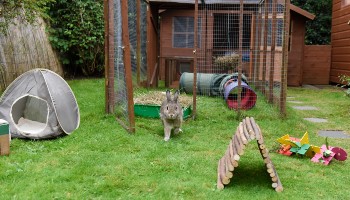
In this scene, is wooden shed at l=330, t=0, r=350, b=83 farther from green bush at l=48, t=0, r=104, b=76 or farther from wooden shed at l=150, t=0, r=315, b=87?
green bush at l=48, t=0, r=104, b=76

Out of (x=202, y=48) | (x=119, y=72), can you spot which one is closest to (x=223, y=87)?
(x=202, y=48)

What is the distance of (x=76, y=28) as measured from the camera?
10.7 meters

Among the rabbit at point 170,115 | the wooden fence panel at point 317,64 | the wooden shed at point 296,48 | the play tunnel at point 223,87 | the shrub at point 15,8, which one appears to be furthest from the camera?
the wooden fence panel at point 317,64

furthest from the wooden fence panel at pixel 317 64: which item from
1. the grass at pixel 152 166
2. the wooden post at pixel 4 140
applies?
the wooden post at pixel 4 140

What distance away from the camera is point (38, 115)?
6027 millimetres

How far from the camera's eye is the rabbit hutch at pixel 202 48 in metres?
6.75

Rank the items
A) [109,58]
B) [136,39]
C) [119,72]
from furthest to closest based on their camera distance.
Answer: [136,39], [109,58], [119,72]

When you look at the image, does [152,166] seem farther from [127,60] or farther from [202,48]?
[202,48]

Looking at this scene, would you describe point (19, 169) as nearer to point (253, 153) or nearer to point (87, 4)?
point (253, 153)

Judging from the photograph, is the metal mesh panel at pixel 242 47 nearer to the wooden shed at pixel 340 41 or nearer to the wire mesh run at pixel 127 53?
the wire mesh run at pixel 127 53

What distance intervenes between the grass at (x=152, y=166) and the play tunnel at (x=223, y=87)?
1.38 metres

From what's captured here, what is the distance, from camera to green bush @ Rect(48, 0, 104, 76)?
35.0 ft

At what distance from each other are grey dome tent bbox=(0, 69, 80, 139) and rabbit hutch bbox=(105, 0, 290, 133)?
0.87m

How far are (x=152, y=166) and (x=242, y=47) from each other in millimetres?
5577
